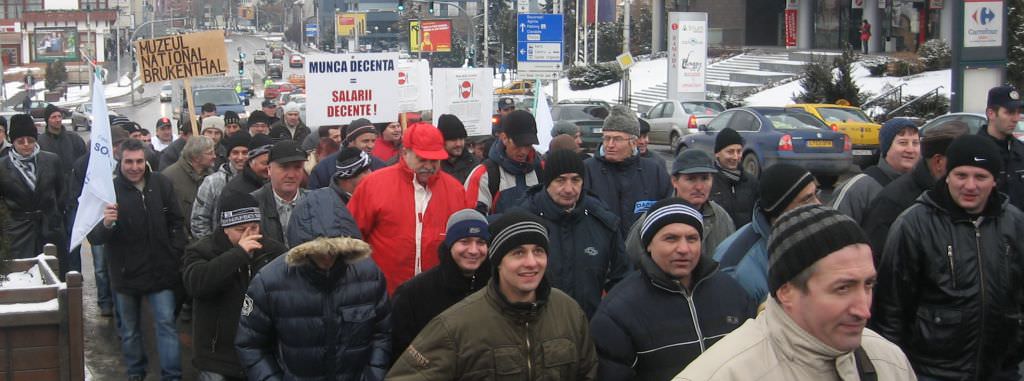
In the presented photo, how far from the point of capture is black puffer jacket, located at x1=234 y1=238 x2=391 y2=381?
4996 millimetres

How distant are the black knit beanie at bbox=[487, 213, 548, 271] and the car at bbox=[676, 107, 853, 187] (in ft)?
53.5

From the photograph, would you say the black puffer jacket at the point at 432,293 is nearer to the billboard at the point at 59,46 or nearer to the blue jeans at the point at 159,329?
the blue jeans at the point at 159,329

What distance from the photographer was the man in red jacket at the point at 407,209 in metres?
6.47

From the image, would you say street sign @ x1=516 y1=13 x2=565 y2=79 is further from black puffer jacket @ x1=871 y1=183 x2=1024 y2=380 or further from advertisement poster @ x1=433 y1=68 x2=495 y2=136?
black puffer jacket @ x1=871 y1=183 x2=1024 y2=380

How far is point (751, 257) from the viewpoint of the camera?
4824mm

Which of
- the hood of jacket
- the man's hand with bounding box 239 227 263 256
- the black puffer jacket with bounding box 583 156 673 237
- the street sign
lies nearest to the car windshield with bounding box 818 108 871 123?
the street sign

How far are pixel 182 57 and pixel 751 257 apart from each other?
319 inches

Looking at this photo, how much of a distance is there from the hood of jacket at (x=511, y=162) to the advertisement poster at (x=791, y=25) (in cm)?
5334

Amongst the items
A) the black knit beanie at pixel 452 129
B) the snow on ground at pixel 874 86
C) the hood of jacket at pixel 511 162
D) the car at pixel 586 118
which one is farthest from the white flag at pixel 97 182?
the snow on ground at pixel 874 86

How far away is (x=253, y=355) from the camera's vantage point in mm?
5098

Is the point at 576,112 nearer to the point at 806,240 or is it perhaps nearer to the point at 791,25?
the point at 806,240

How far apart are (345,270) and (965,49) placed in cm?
1606

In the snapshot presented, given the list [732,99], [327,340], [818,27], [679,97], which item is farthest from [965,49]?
[818,27]

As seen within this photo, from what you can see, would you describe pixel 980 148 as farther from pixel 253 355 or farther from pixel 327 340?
pixel 253 355
